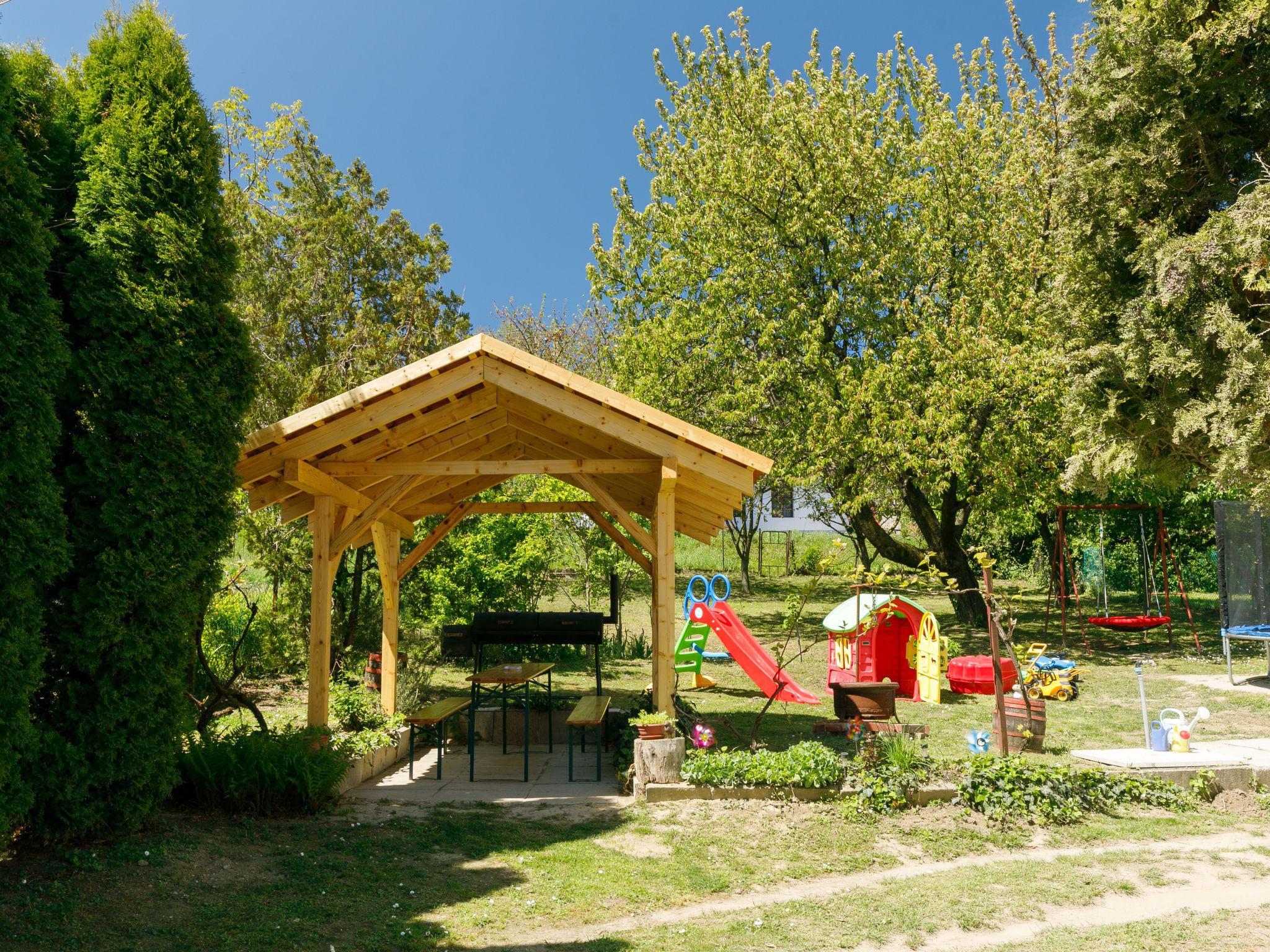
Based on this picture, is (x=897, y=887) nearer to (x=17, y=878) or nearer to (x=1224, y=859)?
(x=1224, y=859)

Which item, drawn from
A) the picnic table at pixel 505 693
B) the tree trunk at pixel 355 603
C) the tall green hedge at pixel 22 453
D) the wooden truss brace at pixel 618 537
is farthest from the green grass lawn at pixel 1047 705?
the tall green hedge at pixel 22 453

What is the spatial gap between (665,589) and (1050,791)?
3.56 meters

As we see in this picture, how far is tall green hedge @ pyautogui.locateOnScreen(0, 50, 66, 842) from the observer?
450 cm

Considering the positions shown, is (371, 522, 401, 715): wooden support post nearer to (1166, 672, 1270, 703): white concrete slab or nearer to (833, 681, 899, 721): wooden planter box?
(833, 681, 899, 721): wooden planter box

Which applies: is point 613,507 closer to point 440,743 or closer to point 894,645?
point 440,743

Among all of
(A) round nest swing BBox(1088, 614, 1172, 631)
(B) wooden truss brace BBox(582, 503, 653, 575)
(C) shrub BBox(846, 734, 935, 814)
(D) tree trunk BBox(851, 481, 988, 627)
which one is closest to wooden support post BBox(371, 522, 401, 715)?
(B) wooden truss brace BBox(582, 503, 653, 575)

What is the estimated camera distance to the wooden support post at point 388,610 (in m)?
9.80

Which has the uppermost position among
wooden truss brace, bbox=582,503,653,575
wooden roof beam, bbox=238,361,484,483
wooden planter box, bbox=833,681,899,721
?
wooden roof beam, bbox=238,361,484,483

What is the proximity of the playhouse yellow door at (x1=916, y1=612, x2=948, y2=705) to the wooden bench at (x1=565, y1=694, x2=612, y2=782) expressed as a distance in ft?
16.8

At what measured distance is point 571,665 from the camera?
1620 cm

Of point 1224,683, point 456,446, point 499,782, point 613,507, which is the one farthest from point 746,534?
point 613,507

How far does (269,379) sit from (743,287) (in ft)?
28.2

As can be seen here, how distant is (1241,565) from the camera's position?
14.2 m

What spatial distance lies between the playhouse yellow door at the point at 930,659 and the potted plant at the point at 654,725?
239 inches
